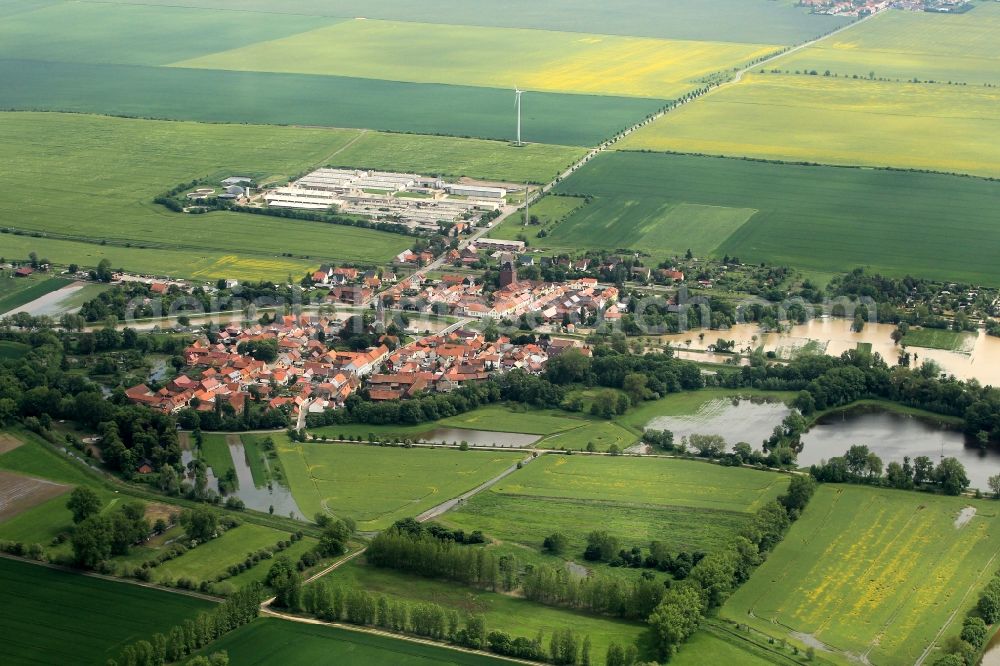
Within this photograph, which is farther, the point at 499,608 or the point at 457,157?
the point at 457,157

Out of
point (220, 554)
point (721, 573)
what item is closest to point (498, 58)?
point (220, 554)

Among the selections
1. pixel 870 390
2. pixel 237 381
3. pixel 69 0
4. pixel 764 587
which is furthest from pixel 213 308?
pixel 69 0

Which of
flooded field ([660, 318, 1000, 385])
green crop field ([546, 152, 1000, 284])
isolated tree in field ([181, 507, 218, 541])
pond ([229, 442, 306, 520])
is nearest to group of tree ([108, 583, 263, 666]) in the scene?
isolated tree in field ([181, 507, 218, 541])

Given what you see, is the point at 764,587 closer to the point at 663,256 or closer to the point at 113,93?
the point at 663,256

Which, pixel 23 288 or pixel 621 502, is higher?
pixel 23 288

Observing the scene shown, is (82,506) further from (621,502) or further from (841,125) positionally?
(841,125)

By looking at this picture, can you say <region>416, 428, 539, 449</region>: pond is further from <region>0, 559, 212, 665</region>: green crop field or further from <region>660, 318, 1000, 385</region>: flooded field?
<region>0, 559, 212, 665</region>: green crop field

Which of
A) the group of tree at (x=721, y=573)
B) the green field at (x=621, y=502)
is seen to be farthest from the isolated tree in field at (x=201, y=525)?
the group of tree at (x=721, y=573)
